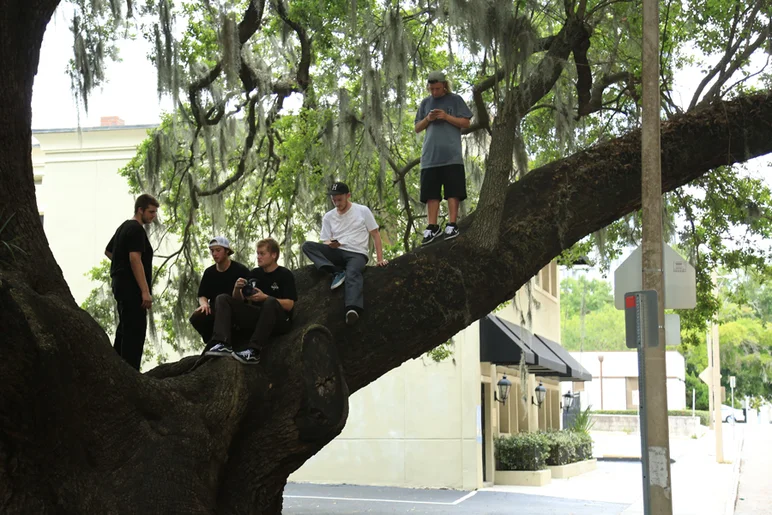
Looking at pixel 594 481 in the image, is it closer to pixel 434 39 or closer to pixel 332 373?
pixel 434 39

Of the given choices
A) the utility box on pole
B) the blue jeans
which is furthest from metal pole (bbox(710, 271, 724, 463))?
the blue jeans

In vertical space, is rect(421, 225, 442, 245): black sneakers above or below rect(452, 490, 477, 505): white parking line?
above

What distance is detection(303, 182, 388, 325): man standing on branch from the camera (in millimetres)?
6596

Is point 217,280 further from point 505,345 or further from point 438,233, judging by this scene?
point 505,345

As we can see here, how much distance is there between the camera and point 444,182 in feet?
24.6

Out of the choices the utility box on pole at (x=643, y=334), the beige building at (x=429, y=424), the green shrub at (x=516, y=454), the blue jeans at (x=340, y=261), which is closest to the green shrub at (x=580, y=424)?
the green shrub at (x=516, y=454)

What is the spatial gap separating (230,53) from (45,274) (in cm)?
422

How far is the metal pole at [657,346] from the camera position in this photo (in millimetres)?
7445

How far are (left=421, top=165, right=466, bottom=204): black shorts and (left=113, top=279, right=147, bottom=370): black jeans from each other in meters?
2.46

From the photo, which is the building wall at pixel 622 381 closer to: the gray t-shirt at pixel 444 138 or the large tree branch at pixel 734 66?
the large tree branch at pixel 734 66

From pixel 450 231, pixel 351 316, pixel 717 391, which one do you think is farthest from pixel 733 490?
pixel 351 316

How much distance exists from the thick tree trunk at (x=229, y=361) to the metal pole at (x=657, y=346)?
18cm

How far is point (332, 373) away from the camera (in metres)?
6.32

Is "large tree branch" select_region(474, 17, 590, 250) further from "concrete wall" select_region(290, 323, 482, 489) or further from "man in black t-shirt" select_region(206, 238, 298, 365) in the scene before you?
"concrete wall" select_region(290, 323, 482, 489)
